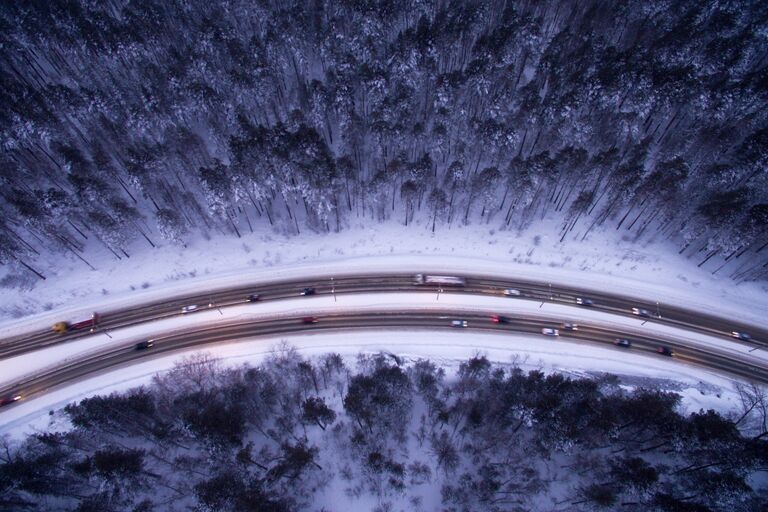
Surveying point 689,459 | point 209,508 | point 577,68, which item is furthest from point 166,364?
point 577,68

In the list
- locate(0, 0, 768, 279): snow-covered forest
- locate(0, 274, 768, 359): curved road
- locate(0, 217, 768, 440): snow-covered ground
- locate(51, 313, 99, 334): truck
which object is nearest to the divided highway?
locate(0, 274, 768, 359): curved road

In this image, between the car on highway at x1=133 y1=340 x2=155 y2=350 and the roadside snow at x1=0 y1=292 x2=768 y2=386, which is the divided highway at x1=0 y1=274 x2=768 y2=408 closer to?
the car on highway at x1=133 y1=340 x2=155 y2=350

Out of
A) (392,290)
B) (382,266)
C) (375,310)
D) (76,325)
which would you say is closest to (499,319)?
(392,290)

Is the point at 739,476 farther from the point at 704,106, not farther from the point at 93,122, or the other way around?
the point at 93,122

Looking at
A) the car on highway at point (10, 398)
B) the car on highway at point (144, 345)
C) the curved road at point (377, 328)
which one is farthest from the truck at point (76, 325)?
the car on highway at point (10, 398)

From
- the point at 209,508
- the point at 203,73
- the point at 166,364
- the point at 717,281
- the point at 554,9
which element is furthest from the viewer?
the point at 554,9

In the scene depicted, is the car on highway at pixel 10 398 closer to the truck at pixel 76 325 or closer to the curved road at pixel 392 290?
the curved road at pixel 392 290

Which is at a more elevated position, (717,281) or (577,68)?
(577,68)
